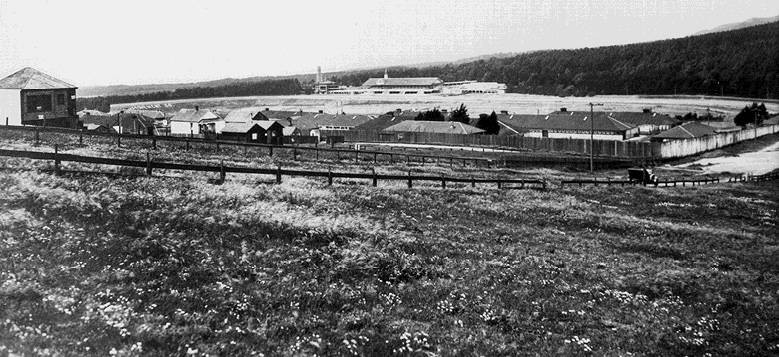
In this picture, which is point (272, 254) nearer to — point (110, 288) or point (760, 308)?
point (110, 288)

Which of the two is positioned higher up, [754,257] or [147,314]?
[147,314]

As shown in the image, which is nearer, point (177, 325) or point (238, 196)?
point (177, 325)

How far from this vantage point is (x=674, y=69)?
160 m

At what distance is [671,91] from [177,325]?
15885 centimetres

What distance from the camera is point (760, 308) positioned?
15992 millimetres

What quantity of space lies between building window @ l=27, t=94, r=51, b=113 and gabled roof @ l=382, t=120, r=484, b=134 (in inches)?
1935

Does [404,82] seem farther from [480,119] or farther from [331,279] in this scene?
[331,279]

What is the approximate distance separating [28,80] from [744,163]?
68.3 m

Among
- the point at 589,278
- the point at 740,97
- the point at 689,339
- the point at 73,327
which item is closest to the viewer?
the point at 73,327

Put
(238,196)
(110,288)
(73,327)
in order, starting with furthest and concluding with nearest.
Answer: (238,196) < (110,288) < (73,327)

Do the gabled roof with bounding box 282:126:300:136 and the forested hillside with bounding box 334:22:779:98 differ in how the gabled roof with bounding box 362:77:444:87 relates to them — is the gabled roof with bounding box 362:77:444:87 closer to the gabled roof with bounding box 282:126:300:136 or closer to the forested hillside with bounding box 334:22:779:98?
the forested hillside with bounding box 334:22:779:98

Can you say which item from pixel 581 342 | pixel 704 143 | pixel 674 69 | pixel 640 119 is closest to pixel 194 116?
pixel 640 119

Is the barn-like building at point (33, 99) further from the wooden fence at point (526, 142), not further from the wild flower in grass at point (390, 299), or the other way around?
the wooden fence at point (526, 142)

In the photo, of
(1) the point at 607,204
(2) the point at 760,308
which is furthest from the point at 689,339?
(1) the point at 607,204
